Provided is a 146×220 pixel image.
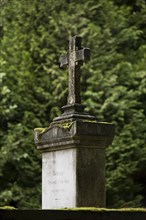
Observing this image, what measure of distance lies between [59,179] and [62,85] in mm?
7928

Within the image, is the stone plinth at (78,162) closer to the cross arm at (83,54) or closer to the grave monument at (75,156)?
the grave monument at (75,156)

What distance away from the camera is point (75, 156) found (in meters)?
9.40

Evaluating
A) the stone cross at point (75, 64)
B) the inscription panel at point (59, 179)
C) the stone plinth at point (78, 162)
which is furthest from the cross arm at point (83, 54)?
the inscription panel at point (59, 179)

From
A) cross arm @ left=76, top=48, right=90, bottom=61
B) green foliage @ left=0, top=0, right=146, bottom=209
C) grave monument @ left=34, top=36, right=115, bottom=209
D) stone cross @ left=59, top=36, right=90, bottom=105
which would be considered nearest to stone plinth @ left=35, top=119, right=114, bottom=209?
grave monument @ left=34, top=36, right=115, bottom=209

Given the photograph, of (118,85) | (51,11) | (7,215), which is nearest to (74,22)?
(51,11)

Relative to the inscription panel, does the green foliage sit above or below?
above

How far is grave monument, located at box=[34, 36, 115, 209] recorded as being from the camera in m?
9.38

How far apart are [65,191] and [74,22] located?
9516 millimetres

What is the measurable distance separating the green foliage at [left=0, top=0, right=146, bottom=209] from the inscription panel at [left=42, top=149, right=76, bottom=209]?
5.66 meters

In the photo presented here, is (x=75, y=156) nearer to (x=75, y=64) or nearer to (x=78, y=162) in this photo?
(x=78, y=162)

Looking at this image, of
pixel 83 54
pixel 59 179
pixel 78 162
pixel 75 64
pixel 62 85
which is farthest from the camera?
pixel 62 85

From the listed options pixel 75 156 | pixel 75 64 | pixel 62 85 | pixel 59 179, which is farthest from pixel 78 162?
pixel 62 85

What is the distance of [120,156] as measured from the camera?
1677cm

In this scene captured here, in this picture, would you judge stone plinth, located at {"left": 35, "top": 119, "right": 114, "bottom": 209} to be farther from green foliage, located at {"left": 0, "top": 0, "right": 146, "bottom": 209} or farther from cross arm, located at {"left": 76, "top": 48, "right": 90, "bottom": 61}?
green foliage, located at {"left": 0, "top": 0, "right": 146, "bottom": 209}
